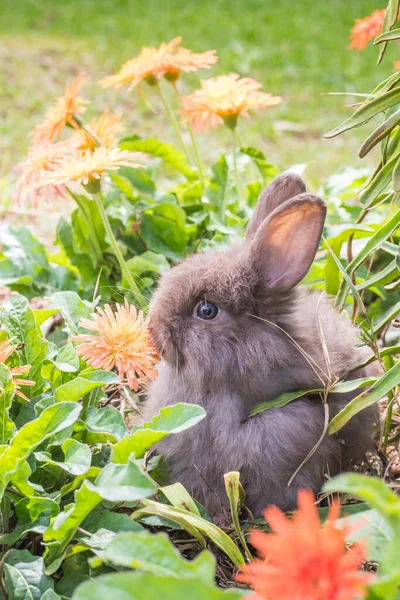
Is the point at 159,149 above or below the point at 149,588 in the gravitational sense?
above

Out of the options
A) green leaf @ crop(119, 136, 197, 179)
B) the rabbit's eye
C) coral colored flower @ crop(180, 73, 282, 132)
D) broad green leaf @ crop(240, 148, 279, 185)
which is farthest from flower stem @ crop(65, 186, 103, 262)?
the rabbit's eye

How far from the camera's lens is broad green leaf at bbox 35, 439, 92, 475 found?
1705 mm

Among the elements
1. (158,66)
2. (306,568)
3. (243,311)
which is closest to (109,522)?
(243,311)

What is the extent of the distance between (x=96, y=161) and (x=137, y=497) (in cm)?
116

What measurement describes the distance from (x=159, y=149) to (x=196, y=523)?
188cm

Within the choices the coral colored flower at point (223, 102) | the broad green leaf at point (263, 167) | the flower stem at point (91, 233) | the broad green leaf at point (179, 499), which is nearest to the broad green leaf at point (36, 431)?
the broad green leaf at point (179, 499)

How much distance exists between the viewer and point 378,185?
7.13ft

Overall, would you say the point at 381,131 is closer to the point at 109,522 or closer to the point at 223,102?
the point at 223,102

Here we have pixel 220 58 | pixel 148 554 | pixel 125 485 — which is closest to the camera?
pixel 148 554

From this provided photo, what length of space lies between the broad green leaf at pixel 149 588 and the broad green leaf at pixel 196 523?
25.8 inches

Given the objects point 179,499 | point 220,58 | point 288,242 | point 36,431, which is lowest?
point 179,499

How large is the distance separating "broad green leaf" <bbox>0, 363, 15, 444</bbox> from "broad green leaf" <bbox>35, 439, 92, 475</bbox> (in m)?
0.11

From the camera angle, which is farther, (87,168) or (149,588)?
(87,168)

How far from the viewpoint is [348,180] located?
3.45m
